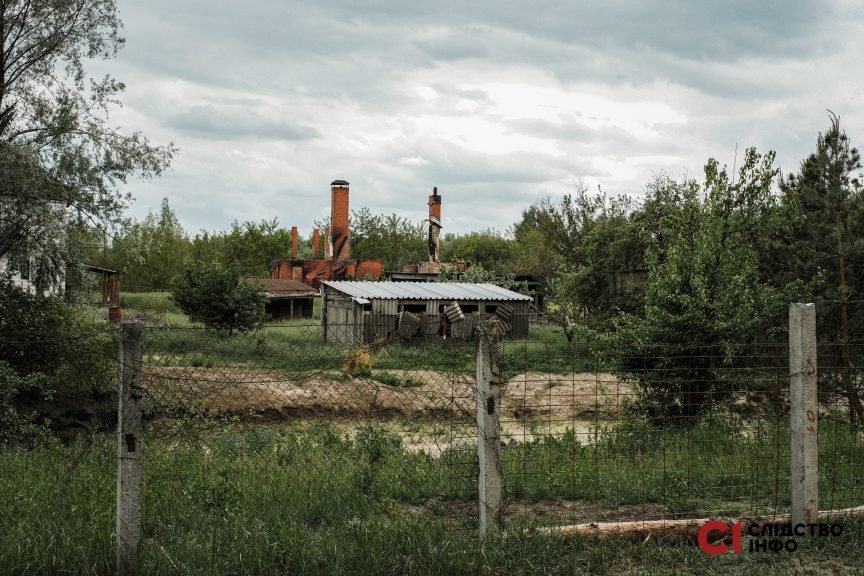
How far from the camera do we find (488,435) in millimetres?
6504

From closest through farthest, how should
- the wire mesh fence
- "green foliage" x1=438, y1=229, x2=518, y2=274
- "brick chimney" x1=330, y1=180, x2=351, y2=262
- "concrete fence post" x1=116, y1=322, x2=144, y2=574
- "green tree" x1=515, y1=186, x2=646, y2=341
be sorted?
1. "concrete fence post" x1=116, y1=322, x2=144, y2=574
2. the wire mesh fence
3. "green tree" x1=515, y1=186, x2=646, y2=341
4. "brick chimney" x1=330, y1=180, x2=351, y2=262
5. "green foliage" x1=438, y1=229, x2=518, y2=274

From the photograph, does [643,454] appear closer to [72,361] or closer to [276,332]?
[72,361]

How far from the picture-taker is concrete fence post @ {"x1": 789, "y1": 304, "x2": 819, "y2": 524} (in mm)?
7172

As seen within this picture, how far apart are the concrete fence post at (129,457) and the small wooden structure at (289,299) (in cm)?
3993

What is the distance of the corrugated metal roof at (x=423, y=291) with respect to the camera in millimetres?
33719

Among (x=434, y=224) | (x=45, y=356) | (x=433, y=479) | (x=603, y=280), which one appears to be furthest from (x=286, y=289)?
(x=433, y=479)

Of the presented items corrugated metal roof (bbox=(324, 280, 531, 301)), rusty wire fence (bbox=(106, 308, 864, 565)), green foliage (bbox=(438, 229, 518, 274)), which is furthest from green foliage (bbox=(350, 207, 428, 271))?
rusty wire fence (bbox=(106, 308, 864, 565))

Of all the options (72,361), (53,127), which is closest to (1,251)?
(53,127)

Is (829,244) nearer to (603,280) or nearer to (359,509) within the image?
(359,509)

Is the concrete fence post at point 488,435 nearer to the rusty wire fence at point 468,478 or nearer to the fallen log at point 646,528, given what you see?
the rusty wire fence at point 468,478

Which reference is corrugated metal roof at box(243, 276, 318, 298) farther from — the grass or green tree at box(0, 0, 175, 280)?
the grass

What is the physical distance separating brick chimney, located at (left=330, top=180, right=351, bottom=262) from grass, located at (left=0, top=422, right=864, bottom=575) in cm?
4233

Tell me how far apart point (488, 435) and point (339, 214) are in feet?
150

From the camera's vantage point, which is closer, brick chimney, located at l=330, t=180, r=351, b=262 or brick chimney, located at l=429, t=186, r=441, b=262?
brick chimney, located at l=330, t=180, r=351, b=262
